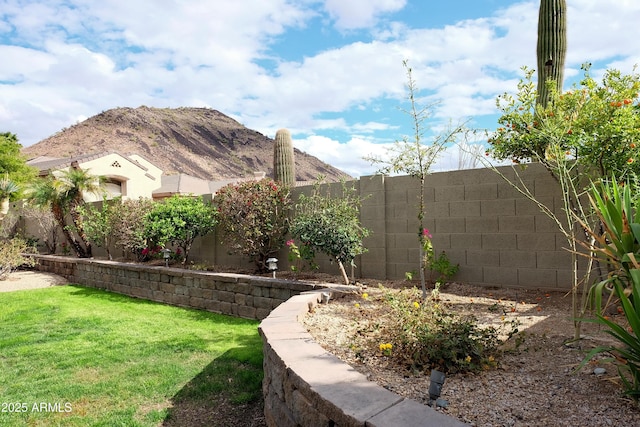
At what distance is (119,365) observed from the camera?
4.76 meters

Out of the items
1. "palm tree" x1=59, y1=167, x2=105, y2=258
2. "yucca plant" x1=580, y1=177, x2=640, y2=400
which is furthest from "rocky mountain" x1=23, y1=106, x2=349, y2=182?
"yucca plant" x1=580, y1=177, x2=640, y2=400

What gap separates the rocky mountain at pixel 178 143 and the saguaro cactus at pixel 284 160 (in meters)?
41.6

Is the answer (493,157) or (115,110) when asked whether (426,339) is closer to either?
(493,157)

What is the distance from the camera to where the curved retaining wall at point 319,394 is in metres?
1.97

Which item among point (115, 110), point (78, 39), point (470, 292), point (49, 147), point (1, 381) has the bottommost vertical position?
point (1, 381)

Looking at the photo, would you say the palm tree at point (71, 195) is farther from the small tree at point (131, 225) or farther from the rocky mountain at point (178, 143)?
the rocky mountain at point (178, 143)

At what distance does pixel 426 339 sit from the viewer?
3041mm

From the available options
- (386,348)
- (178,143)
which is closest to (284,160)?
(386,348)

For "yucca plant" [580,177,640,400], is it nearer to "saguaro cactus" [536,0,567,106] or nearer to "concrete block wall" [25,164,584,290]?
"concrete block wall" [25,164,584,290]

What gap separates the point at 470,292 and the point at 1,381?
5.72 m

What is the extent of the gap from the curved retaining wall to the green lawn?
3.03ft

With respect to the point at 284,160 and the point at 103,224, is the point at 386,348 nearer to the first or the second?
the point at 284,160

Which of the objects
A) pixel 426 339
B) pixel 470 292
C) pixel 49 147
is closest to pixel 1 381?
pixel 426 339

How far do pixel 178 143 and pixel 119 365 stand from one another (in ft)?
186
